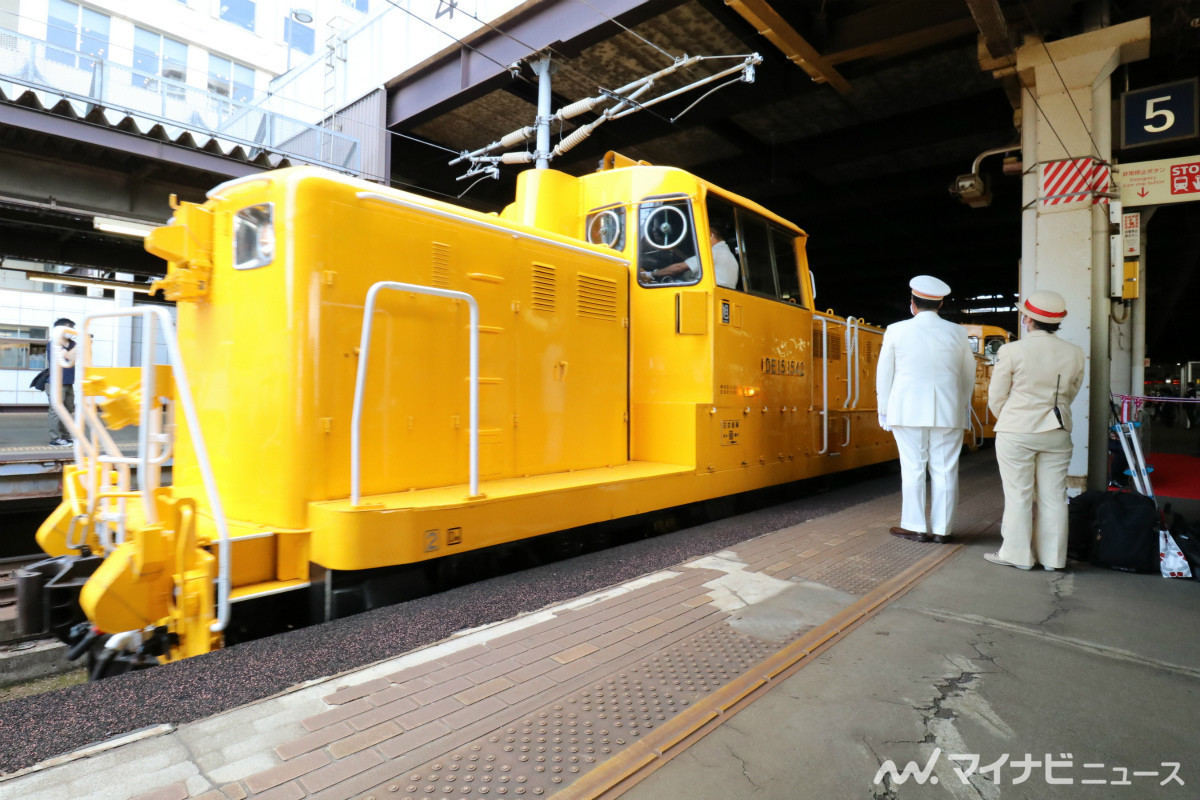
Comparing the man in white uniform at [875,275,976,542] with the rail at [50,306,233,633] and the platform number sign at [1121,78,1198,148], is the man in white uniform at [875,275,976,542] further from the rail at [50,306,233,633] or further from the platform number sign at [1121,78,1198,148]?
the rail at [50,306,233,633]

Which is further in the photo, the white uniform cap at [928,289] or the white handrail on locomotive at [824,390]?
the white handrail on locomotive at [824,390]

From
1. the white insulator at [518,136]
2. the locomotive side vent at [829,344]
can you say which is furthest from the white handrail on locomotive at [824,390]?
the white insulator at [518,136]

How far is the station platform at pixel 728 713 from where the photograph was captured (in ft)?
5.30

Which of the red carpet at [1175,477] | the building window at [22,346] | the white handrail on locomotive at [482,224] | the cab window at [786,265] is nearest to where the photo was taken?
the white handrail on locomotive at [482,224]

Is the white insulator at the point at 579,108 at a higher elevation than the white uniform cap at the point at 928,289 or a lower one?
higher

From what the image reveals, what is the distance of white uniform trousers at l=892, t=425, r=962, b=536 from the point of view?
14.4 feet

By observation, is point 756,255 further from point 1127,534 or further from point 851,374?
point 1127,534

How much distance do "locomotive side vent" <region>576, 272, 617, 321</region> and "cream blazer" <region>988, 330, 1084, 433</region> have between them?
2.44 metres

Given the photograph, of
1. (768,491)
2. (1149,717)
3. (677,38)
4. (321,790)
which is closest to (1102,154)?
(768,491)

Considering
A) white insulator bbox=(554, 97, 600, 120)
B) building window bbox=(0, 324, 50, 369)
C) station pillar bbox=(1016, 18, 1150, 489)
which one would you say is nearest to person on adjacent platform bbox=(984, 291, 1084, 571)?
station pillar bbox=(1016, 18, 1150, 489)

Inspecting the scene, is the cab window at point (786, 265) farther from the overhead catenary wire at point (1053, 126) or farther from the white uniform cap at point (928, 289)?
the overhead catenary wire at point (1053, 126)

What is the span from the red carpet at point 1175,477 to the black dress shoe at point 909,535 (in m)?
2.09

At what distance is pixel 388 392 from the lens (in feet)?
10.5

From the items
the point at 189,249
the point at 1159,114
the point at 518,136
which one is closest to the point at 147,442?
the point at 189,249
